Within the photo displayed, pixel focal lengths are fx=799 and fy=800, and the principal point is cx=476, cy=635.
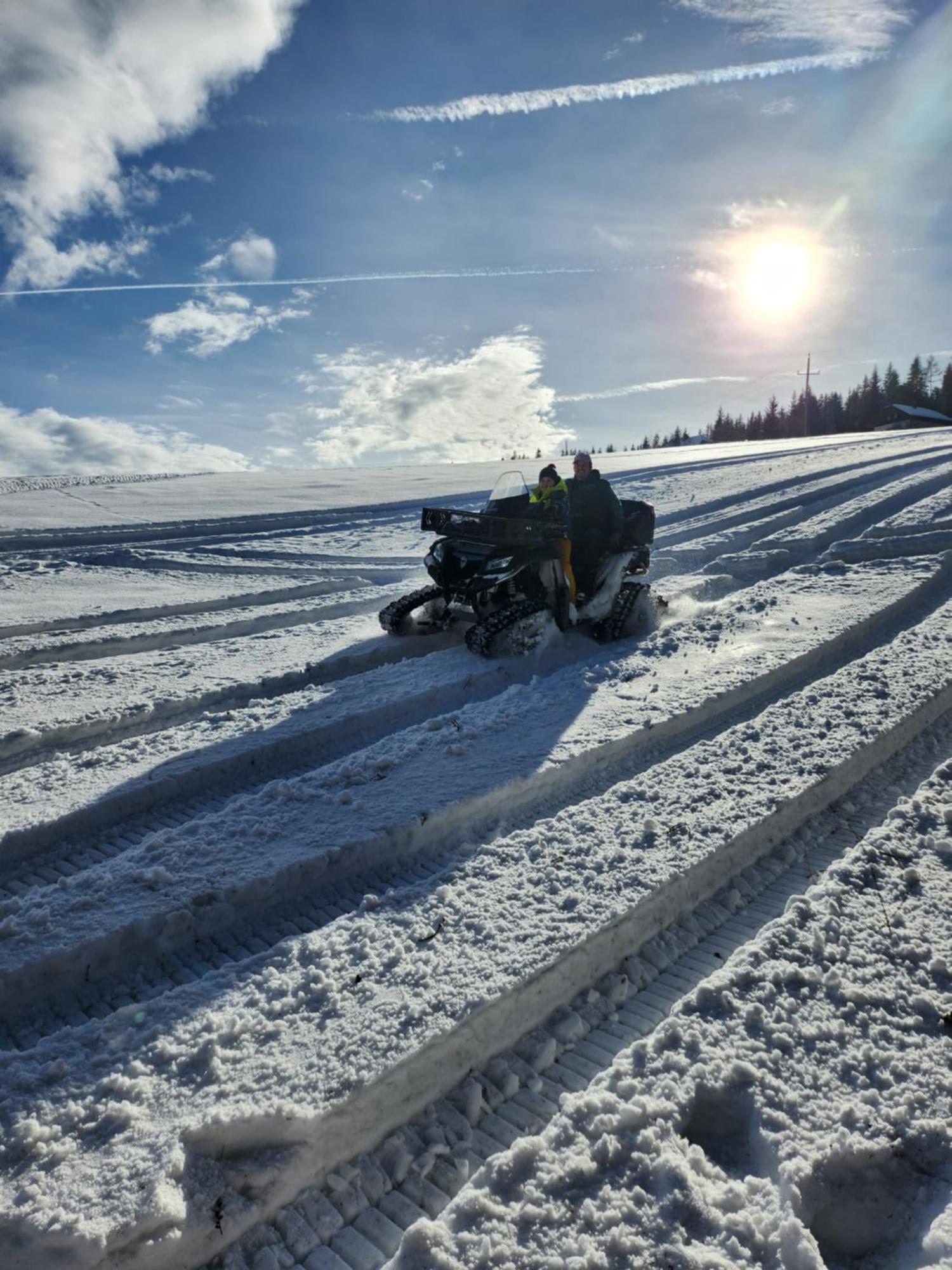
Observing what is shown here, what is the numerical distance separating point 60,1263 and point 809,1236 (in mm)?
1611

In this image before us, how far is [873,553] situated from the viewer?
9305mm

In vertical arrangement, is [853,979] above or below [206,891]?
below

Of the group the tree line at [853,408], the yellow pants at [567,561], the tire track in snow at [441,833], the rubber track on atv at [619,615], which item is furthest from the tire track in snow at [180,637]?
A: the tree line at [853,408]

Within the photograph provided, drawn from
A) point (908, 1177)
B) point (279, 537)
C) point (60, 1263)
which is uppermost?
point (279, 537)

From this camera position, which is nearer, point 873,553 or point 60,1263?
point 60,1263

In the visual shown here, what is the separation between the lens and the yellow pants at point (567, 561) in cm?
640

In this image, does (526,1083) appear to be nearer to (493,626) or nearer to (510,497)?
(493,626)

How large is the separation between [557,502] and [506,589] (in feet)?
3.08

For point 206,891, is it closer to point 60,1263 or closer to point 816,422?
point 60,1263

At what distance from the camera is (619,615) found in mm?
6613

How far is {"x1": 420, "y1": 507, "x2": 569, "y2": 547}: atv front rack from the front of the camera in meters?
6.31

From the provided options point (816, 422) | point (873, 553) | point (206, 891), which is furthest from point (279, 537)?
point (816, 422)

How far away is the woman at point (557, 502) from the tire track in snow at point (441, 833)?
1.84m

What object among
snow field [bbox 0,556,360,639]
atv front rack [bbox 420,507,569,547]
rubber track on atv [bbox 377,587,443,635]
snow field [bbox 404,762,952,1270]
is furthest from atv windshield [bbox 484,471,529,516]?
snow field [bbox 404,762,952,1270]
